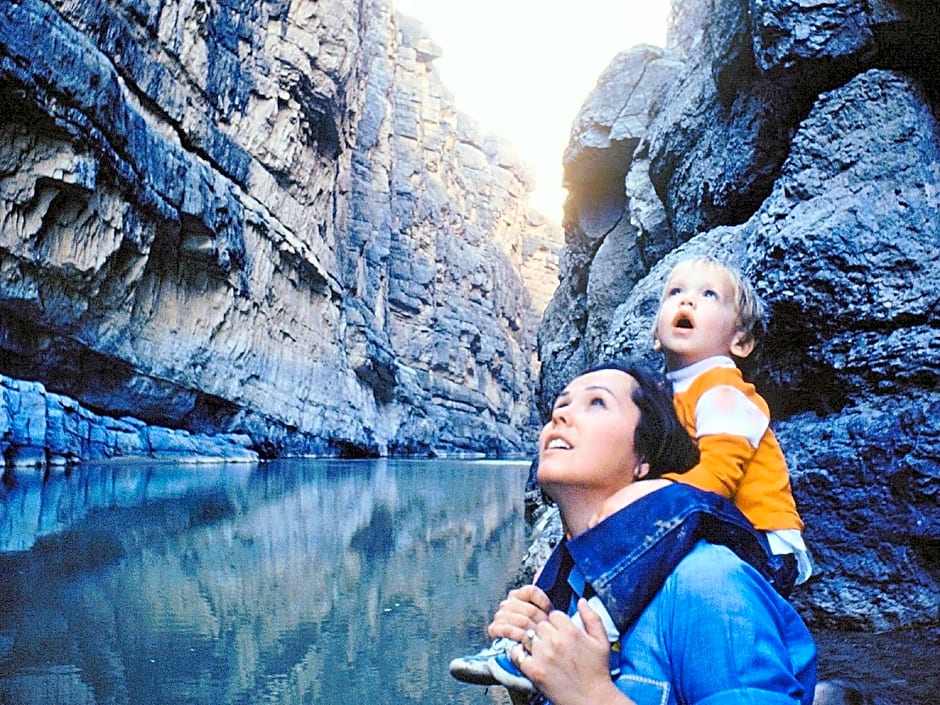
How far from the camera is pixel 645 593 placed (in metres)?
0.96

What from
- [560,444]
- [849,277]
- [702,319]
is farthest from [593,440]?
[849,277]

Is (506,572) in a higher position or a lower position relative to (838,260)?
lower

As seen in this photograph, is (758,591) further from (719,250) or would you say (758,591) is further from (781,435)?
(719,250)

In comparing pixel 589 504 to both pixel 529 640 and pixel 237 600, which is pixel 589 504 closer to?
pixel 529 640

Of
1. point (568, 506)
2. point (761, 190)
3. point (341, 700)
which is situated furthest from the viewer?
point (761, 190)

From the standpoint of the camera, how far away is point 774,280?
3.79m

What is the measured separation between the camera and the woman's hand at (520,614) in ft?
3.44

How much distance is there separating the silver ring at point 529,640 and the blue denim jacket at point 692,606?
0.10m

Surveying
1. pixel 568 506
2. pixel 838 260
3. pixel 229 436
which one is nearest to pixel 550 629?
pixel 568 506

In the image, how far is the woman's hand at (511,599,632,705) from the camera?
946 mm

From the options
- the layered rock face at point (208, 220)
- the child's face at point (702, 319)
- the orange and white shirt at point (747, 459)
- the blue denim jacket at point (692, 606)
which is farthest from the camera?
the layered rock face at point (208, 220)

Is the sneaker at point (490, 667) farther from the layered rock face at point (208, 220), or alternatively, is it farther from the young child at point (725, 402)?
the layered rock face at point (208, 220)

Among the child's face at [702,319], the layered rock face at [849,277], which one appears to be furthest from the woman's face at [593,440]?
the layered rock face at [849,277]

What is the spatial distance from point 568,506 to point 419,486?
13976 mm
